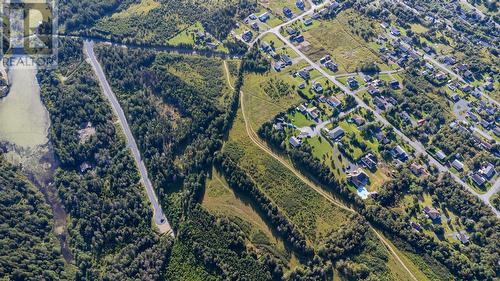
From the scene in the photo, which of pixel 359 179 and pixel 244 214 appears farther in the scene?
pixel 359 179

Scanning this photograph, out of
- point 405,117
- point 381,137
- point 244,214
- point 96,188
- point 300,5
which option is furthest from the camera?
point 300,5

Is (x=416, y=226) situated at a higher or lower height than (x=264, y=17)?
lower

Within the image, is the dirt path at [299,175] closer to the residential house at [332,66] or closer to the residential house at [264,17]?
the residential house at [332,66]

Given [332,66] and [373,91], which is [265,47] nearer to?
[332,66]

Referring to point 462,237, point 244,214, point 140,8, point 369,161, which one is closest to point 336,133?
point 369,161

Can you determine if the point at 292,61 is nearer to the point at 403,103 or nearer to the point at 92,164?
the point at 403,103
